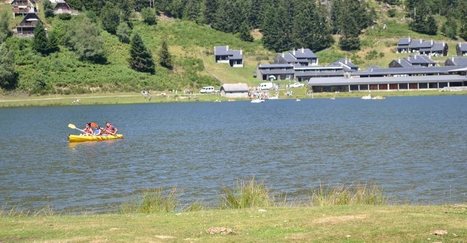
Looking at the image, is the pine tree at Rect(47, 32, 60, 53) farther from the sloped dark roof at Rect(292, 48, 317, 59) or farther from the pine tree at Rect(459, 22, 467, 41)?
the pine tree at Rect(459, 22, 467, 41)

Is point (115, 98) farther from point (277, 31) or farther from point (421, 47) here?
point (421, 47)

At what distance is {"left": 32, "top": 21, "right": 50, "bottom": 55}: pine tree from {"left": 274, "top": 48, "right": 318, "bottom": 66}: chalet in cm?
4865

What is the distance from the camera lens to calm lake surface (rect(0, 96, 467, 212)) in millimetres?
29188

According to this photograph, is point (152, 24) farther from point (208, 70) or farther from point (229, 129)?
point (229, 129)

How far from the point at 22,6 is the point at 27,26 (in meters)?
11.3

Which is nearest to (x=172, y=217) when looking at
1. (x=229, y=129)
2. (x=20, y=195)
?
(x=20, y=195)

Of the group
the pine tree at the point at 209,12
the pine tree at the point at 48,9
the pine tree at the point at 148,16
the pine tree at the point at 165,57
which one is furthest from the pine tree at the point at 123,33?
the pine tree at the point at 209,12

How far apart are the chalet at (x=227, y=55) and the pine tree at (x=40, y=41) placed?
35.0 meters

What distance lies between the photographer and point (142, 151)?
4838 centimetres

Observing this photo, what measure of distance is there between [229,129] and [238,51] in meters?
76.4

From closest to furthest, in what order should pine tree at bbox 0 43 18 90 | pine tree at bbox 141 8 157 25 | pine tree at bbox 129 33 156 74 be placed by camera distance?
pine tree at bbox 0 43 18 90, pine tree at bbox 129 33 156 74, pine tree at bbox 141 8 157 25

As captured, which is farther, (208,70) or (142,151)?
(208,70)

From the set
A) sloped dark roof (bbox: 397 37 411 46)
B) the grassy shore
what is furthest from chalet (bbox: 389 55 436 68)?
the grassy shore

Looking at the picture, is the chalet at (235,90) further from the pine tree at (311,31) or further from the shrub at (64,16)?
the pine tree at (311,31)
